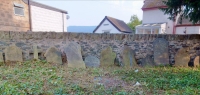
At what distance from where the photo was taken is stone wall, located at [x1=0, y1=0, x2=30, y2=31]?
272 inches

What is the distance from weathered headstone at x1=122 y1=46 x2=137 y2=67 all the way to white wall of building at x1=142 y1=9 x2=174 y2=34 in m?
7.78

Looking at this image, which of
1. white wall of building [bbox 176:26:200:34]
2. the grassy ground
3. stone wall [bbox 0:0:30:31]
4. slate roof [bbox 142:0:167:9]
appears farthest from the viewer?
slate roof [bbox 142:0:167:9]

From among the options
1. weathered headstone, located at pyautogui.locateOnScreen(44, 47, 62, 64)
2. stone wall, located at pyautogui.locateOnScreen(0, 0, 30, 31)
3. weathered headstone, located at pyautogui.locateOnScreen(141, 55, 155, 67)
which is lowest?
weathered headstone, located at pyautogui.locateOnScreen(141, 55, 155, 67)

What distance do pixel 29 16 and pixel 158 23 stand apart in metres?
9.73

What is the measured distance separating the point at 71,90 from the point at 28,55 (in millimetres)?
2711

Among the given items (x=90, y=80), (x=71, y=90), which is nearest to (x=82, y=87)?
(x=71, y=90)

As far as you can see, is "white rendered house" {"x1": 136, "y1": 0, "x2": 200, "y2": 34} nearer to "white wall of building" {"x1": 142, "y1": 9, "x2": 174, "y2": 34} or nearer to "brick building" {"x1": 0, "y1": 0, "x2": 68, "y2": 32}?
"white wall of building" {"x1": 142, "y1": 9, "x2": 174, "y2": 34}

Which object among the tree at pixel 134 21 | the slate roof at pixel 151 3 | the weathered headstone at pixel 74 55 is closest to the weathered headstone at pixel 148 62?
the weathered headstone at pixel 74 55

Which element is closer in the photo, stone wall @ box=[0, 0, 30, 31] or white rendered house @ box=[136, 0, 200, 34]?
stone wall @ box=[0, 0, 30, 31]

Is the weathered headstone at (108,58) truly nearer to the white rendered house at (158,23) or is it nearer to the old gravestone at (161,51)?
→ the old gravestone at (161,51)

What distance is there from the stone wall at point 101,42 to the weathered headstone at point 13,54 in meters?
0.13

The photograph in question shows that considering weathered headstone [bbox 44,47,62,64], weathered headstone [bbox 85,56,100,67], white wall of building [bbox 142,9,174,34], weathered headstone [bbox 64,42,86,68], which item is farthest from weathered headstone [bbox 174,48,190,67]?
white wall of building [bbox 142,9,174,34]

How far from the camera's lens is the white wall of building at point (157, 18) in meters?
10.5

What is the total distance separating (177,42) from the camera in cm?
434
